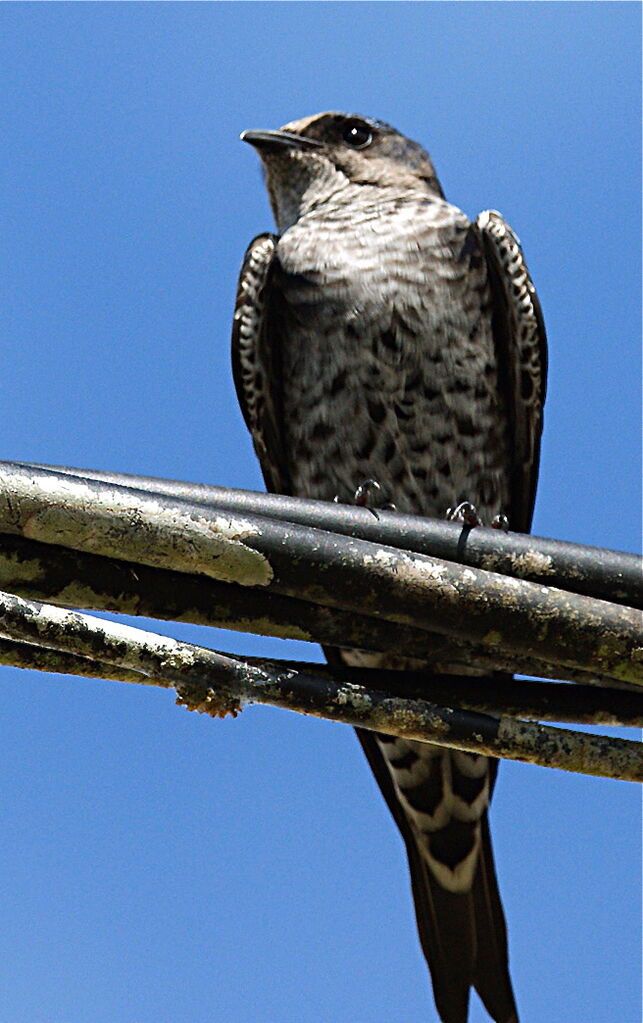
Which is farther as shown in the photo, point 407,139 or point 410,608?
point 407,139

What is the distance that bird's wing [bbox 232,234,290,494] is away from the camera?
626 centimetres

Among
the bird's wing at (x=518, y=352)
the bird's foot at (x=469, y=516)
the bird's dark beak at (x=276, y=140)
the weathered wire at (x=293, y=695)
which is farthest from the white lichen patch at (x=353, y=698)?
the bird's dark beak at (x=276, y=140)

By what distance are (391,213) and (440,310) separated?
75cm

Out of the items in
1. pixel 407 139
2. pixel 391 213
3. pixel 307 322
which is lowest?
pixel 307 322

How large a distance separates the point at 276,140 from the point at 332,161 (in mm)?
327

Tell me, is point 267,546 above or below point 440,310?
below

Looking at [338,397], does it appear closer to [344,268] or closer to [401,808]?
[344,268]

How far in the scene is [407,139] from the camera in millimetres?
7117

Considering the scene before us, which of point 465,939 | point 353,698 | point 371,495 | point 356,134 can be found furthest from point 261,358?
point 353,698

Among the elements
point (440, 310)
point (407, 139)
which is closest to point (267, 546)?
point (440, 310)

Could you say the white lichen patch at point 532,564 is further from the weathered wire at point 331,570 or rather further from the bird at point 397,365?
the bird at point 397,365

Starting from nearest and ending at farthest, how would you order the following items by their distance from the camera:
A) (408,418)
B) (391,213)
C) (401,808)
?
(401,808), (408,418), (391,213)

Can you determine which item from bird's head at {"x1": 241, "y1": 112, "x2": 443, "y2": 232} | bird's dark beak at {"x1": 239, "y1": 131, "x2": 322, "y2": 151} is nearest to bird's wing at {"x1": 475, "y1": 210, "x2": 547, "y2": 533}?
bird's head at {"x1": 241, "y1": 112, "x2": 443, "y2": 232}

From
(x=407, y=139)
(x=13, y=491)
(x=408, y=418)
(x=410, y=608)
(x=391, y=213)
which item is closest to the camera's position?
(x=13, y=491)
